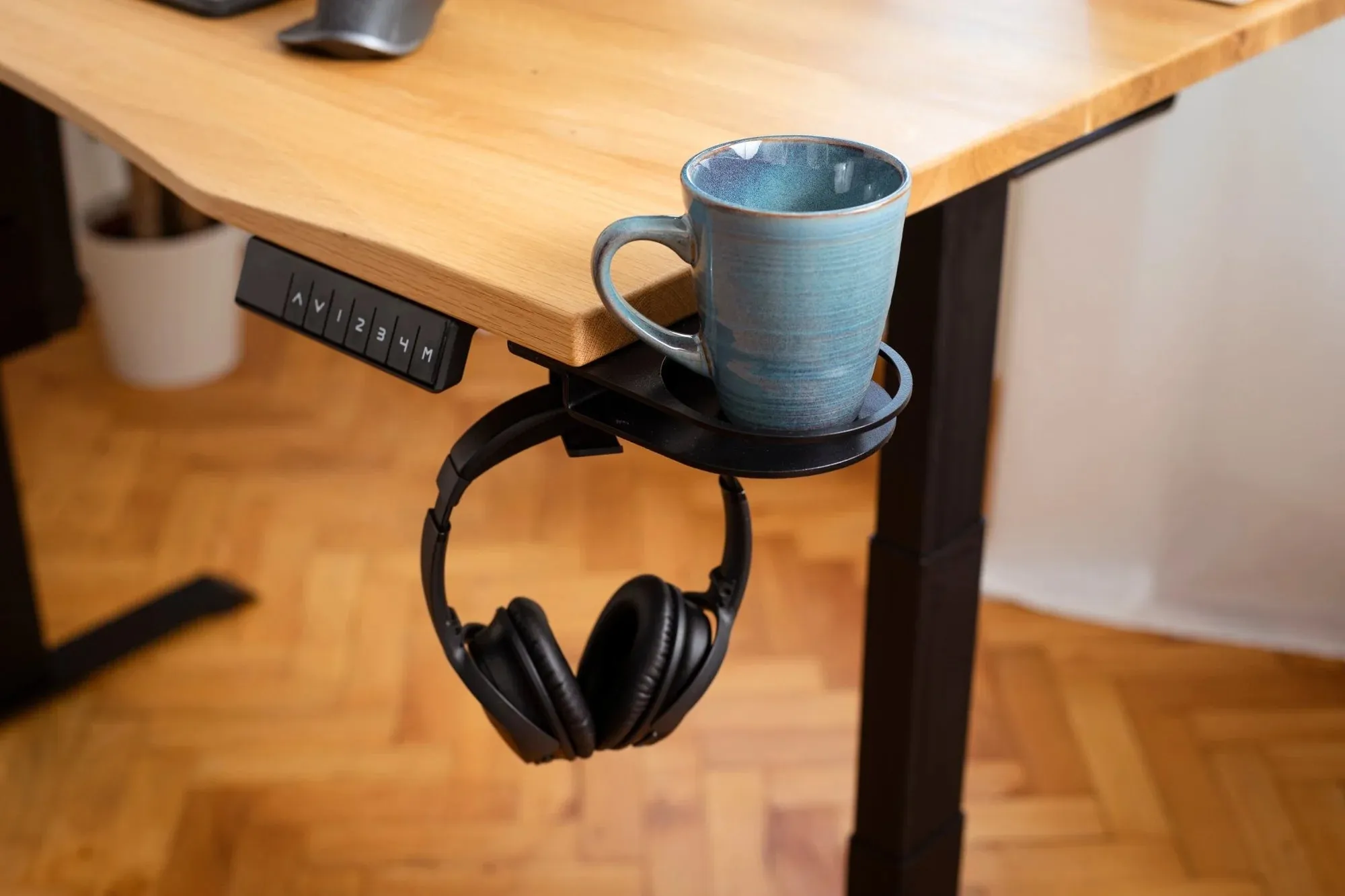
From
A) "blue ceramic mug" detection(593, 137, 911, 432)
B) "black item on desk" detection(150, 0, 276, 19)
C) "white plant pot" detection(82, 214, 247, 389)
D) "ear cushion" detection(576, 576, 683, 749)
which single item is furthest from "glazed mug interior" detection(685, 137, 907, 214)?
"white plant pot" detection(82, 214, 247, 389)

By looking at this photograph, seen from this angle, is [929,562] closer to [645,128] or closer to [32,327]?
[645,128]

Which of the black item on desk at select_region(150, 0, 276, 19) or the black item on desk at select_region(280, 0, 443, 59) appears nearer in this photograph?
the black item on desk at select_region(280, 0, 443, 59)

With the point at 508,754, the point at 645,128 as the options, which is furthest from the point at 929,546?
the point at 508,754

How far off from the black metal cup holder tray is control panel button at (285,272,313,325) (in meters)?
0.12

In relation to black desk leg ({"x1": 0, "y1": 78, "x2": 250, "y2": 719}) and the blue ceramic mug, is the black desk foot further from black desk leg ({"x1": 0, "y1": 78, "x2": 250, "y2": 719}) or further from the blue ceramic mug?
the blue ceramic mug

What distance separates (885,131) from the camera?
2.58ft

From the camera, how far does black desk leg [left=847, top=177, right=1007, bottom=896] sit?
987mm

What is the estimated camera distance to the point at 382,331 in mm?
687

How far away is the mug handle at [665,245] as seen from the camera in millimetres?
594

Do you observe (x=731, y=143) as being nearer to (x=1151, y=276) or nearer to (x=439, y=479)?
(x=439, y=479)

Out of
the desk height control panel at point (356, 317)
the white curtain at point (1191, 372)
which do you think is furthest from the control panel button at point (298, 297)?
the white curtain at point (1191, 372)

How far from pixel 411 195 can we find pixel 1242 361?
120 centimetres

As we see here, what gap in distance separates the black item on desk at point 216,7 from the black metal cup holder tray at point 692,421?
0.47 meters

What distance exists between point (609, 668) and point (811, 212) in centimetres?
37
